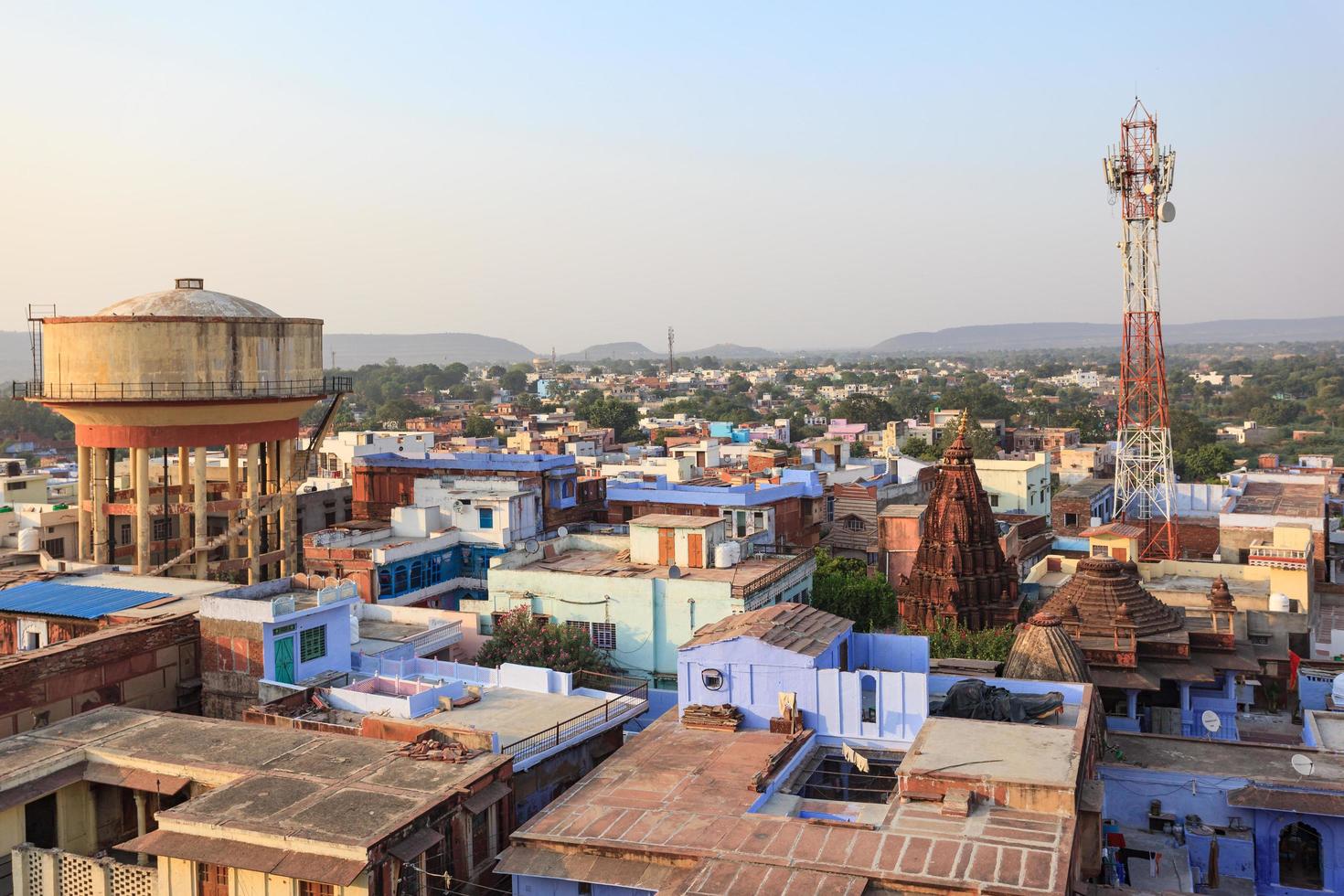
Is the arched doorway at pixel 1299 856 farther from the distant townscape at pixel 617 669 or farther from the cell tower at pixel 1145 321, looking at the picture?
the cell tower at pixel 1145 321

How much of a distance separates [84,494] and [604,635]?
49.4 ft

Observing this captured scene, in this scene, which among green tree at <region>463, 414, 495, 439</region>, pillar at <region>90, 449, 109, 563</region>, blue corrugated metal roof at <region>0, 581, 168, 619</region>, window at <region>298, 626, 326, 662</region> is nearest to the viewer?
window at <region>298, 626, 326, 662</region>

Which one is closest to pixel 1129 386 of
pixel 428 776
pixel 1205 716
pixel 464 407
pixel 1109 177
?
pixel 1109 177

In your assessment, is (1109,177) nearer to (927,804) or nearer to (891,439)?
(927,804)

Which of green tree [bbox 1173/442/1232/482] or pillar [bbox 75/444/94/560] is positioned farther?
green tree [bbox 1173/442/1232/482]

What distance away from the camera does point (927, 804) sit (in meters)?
17.3

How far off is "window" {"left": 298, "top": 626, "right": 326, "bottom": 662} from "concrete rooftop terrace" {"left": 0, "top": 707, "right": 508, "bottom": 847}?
11.7 feet

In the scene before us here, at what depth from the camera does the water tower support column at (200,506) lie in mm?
33219

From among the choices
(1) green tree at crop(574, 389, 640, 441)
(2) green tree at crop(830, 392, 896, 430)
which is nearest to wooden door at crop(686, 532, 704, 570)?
(1) green tree at crop(574, 389, 640, 441)

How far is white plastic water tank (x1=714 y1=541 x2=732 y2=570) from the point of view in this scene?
33.2m

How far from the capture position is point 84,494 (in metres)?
34.8

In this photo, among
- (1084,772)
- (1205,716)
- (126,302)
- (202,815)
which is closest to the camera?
(202,815)

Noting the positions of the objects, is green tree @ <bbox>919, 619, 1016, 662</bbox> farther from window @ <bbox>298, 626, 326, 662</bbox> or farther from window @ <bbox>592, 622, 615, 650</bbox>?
window @ <bbox>298, 626, 326, 662</bbox>

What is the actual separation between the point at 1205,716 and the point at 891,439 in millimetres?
73311
